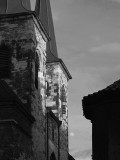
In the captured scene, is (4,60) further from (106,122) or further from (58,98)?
(106,122)

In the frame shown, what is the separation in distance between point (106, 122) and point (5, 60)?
9419 millimetres

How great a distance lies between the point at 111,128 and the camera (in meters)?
→ 9.60

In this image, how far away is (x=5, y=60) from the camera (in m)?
18.4

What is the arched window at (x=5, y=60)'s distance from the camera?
18.1 meters

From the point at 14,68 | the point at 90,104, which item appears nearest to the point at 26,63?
the point at 14,68

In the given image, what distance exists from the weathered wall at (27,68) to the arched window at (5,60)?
0.15 metres

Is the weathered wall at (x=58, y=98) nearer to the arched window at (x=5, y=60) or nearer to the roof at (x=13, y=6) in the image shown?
the roof at (x=13, y=6)

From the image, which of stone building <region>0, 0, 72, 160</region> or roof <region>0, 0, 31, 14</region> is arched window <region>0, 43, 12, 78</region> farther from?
roof <region>0, 0, 31, 14</region>

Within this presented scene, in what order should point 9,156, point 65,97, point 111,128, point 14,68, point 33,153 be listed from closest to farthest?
point 111,128
point 9,156
point 33,153
point 14,68
point 65,97

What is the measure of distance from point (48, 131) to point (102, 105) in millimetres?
10063

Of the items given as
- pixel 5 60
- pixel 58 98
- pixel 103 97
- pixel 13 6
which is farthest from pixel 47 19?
pixel 103 97

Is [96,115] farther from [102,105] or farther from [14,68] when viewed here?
[14,68]

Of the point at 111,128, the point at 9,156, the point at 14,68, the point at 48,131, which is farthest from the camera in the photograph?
the point at 48,131

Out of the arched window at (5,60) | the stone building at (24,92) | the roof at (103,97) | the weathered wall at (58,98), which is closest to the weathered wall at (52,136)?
the stone building at (24,92)
